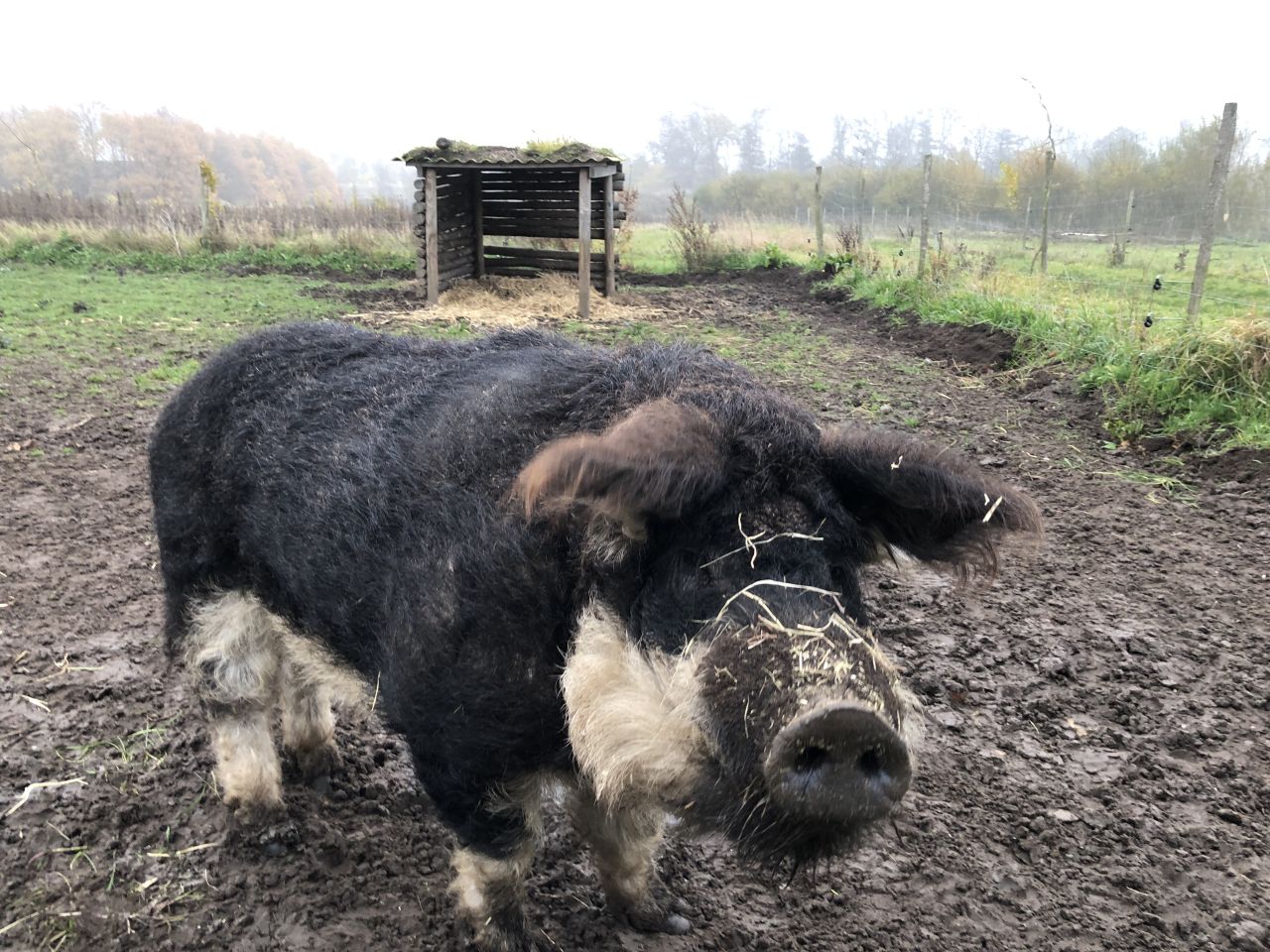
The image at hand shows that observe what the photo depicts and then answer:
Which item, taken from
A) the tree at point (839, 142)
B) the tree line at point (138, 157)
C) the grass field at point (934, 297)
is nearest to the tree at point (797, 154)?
the tree at point (839, 142)

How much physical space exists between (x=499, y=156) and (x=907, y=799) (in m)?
12.1

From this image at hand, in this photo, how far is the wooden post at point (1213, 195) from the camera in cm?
871

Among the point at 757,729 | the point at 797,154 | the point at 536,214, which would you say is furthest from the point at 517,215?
the point at 797,154

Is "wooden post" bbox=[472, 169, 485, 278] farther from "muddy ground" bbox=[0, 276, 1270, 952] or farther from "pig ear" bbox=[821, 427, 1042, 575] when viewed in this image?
"pig ear" bbox=[821, 427, 1042, 575]

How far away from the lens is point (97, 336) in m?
10.6

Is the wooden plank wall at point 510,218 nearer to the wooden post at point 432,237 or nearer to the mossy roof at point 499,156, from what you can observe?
the wooden post at point 432,237

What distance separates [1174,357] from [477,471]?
7.32 m

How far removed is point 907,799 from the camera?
10.7ft

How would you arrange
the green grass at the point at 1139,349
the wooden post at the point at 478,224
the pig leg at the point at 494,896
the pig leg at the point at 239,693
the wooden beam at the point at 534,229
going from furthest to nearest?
the wooden post at the point at 478,224 → the wooden beam at the point at 534,229 → the green grass at the point at 1139,349 → the pig leg at the point at 239,693 → the pig leg at the point at 494,896

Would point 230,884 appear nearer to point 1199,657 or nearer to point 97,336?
point 1199,657

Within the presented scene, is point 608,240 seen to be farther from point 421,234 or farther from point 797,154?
point 797,154

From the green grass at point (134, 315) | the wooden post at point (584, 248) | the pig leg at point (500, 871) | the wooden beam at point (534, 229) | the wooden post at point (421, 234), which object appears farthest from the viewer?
the wooden beam at point (534, 229)

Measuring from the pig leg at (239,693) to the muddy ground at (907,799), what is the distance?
0.14m

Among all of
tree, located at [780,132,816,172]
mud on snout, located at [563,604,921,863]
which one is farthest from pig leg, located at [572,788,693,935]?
tree, located at [780,132,816,172]
